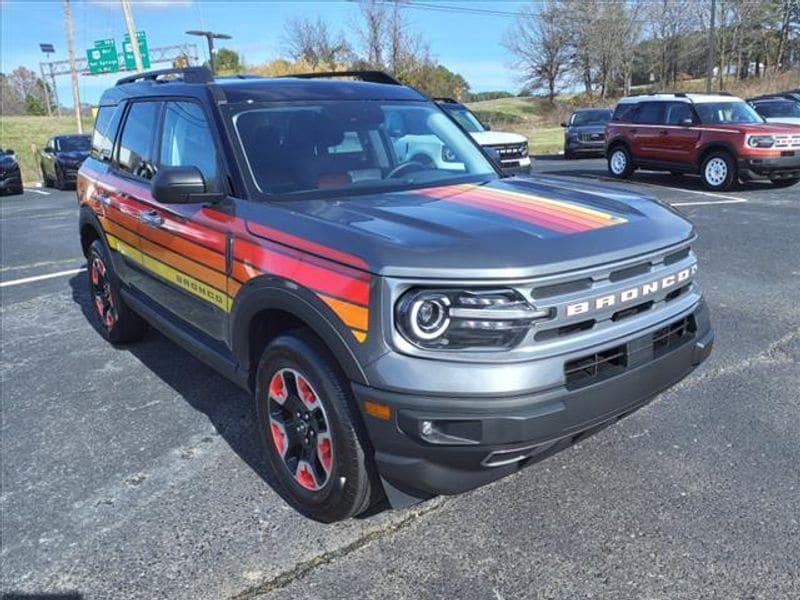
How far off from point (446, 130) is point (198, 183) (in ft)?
5.64

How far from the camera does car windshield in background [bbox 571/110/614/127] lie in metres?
21.6

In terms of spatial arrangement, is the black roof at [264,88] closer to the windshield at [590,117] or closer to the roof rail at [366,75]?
the roof rail at [366,75]

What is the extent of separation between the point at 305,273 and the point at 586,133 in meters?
19.9

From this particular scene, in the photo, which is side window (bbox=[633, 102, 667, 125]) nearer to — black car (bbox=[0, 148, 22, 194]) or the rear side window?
the rear side window

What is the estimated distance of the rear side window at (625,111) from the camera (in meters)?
14.8

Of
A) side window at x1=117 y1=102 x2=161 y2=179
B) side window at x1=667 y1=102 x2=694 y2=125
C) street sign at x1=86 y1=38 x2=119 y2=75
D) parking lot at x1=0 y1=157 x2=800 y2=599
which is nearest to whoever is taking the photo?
parking lot at x1=0 y1=157 x2=800 y2=599

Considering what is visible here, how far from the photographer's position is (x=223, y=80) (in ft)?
12.6

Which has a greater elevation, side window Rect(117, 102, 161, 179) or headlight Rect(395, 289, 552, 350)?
side window Rect(117, 102, 161, 179)

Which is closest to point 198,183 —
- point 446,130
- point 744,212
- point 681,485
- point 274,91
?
point 274,91

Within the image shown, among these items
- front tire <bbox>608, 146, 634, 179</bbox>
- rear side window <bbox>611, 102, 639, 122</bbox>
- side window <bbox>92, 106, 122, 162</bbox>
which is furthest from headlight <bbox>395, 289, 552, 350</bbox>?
rear side window <bbox>611, 102, 639, 122</bbox>

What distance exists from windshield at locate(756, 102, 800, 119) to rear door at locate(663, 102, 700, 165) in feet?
13.7

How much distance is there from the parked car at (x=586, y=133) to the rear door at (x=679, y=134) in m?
6.93

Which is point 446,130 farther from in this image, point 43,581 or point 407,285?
point 43,581

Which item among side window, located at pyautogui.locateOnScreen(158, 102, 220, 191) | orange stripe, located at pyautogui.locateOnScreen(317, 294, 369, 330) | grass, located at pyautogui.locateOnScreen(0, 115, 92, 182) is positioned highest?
grass, located at pyautogui.locateOnScreen(0, 115, 92, 182)
